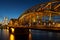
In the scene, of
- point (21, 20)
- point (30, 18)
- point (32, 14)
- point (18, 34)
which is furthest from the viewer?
point (18, 34)

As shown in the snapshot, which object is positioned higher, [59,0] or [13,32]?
[59,0]

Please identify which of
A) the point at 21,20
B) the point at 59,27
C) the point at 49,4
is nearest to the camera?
the point at 59,27

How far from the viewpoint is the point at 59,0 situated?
49.9 metres

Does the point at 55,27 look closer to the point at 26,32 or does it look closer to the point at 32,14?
the point at 32,14

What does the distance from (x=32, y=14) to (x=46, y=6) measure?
6118 millimetres

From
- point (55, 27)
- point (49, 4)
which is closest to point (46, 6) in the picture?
point (49, 4)

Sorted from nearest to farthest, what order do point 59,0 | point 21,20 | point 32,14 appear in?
point 59,0 → point 32,14 → point 21,20

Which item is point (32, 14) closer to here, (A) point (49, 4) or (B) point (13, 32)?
(A) point (49, 4)

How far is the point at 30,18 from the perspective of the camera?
207 ft

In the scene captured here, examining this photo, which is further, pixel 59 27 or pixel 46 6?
pixel 46 6

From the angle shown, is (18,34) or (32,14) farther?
(18,34)

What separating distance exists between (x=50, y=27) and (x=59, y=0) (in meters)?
11.5

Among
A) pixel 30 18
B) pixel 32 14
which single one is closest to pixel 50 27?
pixel 32 14

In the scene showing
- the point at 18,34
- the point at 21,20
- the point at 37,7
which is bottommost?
the point at 18,34
